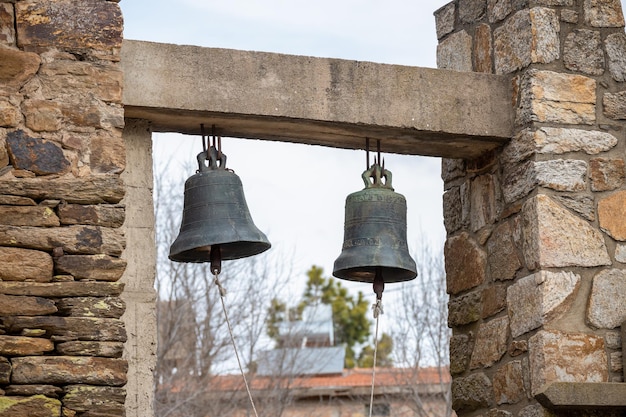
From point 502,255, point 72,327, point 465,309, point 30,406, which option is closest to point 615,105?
point 502,255

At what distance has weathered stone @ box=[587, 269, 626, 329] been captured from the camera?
5.18m

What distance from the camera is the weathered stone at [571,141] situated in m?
5.30

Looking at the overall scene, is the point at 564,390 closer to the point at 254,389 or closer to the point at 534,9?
the point at 534,9

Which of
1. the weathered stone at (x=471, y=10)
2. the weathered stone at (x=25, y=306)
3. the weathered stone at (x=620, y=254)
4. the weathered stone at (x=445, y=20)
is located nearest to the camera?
the weathered stone at (x=25, y=306)

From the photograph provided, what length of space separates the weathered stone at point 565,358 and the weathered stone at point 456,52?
144 cm

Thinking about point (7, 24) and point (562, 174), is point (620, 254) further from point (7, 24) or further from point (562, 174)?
point (7, 24)

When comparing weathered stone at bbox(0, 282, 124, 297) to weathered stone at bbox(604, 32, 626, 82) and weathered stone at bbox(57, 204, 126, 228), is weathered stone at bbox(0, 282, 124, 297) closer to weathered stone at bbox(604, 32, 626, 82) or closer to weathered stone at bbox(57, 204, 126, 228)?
weathered stone at bbox(57, 204, 126, 228)

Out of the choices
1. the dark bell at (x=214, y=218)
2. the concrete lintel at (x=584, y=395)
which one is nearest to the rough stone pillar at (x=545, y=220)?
the concrete lintel at (x=584, y=395)

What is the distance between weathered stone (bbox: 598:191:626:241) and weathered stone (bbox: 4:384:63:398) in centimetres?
245

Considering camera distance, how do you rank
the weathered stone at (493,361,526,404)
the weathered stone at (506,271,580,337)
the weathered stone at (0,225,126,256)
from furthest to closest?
the weathered stone at (493,361,526,404)
the weathered stone at (506,271,580,337)
the weathered stone at (0,225,126,256)

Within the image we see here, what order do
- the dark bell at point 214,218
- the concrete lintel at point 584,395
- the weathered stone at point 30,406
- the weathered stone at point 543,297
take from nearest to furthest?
the weathered stone at point 30,406
the concrete lintel at point 584,395
the dark bell at point 214,218
the weathered stone at point 543,297

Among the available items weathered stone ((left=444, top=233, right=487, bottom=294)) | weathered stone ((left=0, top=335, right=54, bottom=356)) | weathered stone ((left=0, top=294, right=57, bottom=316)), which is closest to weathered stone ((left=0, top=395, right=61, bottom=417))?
weathered stone ((left=0, top=335, right=54, bottom=356))

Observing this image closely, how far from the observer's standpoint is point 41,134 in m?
4.45

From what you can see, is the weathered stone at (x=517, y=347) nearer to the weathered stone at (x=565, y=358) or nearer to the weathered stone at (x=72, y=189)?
the weathered stone at (x=565, y=358)
